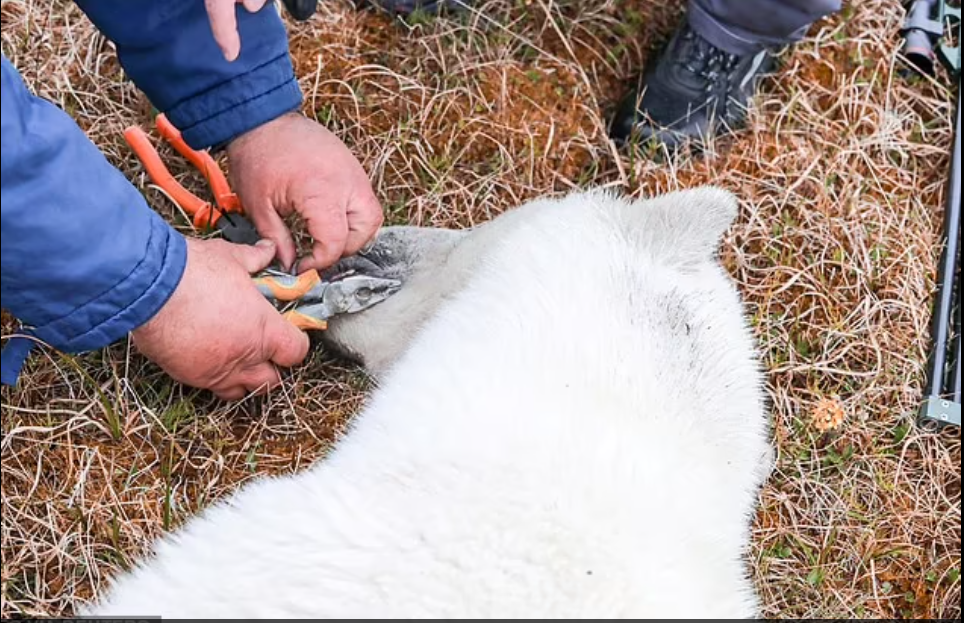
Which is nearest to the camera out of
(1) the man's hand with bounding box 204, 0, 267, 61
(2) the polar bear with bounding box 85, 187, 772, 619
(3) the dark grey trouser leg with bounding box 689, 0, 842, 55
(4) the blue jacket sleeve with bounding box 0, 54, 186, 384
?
(2) the polar bear with bounding box 85, 187, 772, 619

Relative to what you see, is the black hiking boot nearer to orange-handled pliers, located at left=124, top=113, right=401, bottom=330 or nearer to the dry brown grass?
the dry brown grass

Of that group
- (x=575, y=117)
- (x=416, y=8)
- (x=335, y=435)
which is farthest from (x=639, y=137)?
(x=335, y=435)

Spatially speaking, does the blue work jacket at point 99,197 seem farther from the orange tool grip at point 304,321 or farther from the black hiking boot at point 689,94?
the black hiking boot at point 689,94

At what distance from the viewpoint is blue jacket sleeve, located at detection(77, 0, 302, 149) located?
2217mm

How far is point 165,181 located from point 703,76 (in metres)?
1.52

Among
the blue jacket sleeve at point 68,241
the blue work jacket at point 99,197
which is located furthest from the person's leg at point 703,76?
the blue jacket sleeve at point 68,241

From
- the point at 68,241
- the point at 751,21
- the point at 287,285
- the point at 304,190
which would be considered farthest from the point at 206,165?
the point at 751,21

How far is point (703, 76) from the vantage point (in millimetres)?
2998

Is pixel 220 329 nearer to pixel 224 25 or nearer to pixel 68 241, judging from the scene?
pixel 68 241

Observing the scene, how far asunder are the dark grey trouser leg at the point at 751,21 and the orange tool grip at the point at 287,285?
4.66 ft

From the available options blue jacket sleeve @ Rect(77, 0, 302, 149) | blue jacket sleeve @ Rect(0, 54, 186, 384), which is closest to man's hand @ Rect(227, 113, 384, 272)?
blue jacket sleeve @ Rect(77, 0, 302, 149)

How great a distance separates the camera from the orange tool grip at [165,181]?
2.49 metres

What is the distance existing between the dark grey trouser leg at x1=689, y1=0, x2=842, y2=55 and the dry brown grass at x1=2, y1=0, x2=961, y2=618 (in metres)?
0.21

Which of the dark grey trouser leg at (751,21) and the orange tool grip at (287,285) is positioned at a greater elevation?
the dark grey trouser leg at (751,21)
